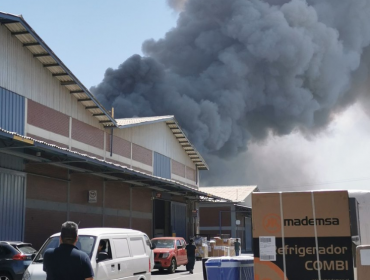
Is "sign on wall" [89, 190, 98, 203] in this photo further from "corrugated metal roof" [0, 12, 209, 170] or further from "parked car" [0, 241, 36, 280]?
"parked car" [0, 241, 36, 280]

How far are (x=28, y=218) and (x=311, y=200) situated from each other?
16.6m

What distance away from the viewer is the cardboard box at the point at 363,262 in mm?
6863

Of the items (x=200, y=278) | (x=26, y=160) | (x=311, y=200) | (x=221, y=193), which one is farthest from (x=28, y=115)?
(x=221, y=193)

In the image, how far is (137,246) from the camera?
13.4 metres

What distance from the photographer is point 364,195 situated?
14531 mm

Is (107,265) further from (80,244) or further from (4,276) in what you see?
(4,276)

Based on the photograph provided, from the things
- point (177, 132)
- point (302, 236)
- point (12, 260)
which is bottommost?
point (12, 260)

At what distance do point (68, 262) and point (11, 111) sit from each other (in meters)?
17.3

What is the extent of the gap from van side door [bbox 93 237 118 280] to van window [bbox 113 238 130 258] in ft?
0.78

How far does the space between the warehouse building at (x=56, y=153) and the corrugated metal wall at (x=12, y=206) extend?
0.12ft

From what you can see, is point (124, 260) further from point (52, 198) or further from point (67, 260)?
point (52, 198)

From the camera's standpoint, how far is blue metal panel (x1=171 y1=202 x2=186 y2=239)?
1554 inches

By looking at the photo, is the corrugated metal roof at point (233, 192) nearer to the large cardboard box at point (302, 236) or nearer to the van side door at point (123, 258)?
the van side door at point (123, 258)

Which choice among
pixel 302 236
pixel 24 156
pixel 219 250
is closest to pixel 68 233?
pixel 302 236
